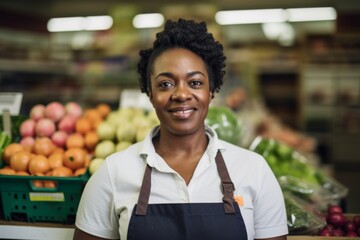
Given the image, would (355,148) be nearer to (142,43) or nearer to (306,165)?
(142,43)

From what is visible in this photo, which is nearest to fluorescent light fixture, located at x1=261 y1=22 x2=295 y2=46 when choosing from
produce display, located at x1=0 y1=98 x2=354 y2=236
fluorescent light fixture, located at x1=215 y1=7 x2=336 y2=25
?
fluorescent light fixture, located at x1=215 y1=7 x2=336 y2=25

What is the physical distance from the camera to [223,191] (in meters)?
1.72

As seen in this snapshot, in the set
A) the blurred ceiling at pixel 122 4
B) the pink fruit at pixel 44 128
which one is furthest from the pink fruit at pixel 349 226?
the blurred ceiling at pixel 122 4

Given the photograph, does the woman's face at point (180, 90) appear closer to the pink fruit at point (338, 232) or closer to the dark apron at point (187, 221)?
the dark apron at point (187, 221)

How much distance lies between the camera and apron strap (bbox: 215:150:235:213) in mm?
1692

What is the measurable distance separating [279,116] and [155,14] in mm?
3573

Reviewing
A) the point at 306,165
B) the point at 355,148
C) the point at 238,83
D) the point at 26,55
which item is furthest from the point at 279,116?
the point at 306,165

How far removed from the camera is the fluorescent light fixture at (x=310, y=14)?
10.7m

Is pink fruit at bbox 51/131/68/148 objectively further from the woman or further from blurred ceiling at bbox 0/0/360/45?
blurred ceiling at bbox 0/0/360/45

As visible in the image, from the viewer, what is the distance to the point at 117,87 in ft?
27.5

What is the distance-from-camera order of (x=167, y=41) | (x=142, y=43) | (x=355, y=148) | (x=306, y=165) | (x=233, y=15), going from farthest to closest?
(x=233, y=15)
(x=355, y=148)
(x=142, y=43)
(x=306, y=165)
(x=167, y=41)

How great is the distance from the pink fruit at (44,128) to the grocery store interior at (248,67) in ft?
11.9

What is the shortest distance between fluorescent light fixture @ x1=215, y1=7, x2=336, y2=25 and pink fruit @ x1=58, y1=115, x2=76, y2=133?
8.41 meters

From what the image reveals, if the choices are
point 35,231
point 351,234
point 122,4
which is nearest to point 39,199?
point 35,231
